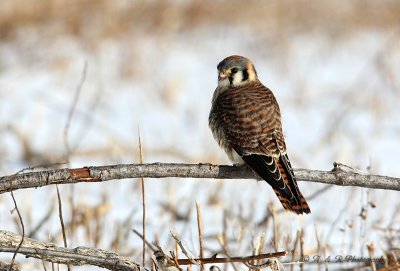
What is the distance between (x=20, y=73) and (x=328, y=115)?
326cm

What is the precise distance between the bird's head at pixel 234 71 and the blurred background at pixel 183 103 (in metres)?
0.82

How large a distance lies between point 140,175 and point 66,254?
0.37m

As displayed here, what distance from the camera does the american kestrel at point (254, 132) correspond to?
323 cm

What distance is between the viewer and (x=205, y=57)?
30.1 feet

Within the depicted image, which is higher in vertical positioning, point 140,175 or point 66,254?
point 140,175

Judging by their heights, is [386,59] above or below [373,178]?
above

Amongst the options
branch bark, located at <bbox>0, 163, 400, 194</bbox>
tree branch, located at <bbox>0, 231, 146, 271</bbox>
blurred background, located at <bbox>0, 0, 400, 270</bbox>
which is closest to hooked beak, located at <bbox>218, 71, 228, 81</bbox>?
blurred background, located at <bbox>0, 0, 400, 270</bbox>

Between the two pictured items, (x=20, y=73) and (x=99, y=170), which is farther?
(x=20, y=73)

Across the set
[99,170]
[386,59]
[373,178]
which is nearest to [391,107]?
[386,59]

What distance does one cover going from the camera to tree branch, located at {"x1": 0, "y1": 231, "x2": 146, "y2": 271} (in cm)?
266

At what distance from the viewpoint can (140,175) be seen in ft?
8.85

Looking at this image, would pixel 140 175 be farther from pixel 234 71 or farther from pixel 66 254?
pixel 234 71

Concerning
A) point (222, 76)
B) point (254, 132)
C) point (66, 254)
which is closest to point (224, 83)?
point (222, 76)

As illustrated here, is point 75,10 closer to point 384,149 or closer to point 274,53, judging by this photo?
point 274,53
